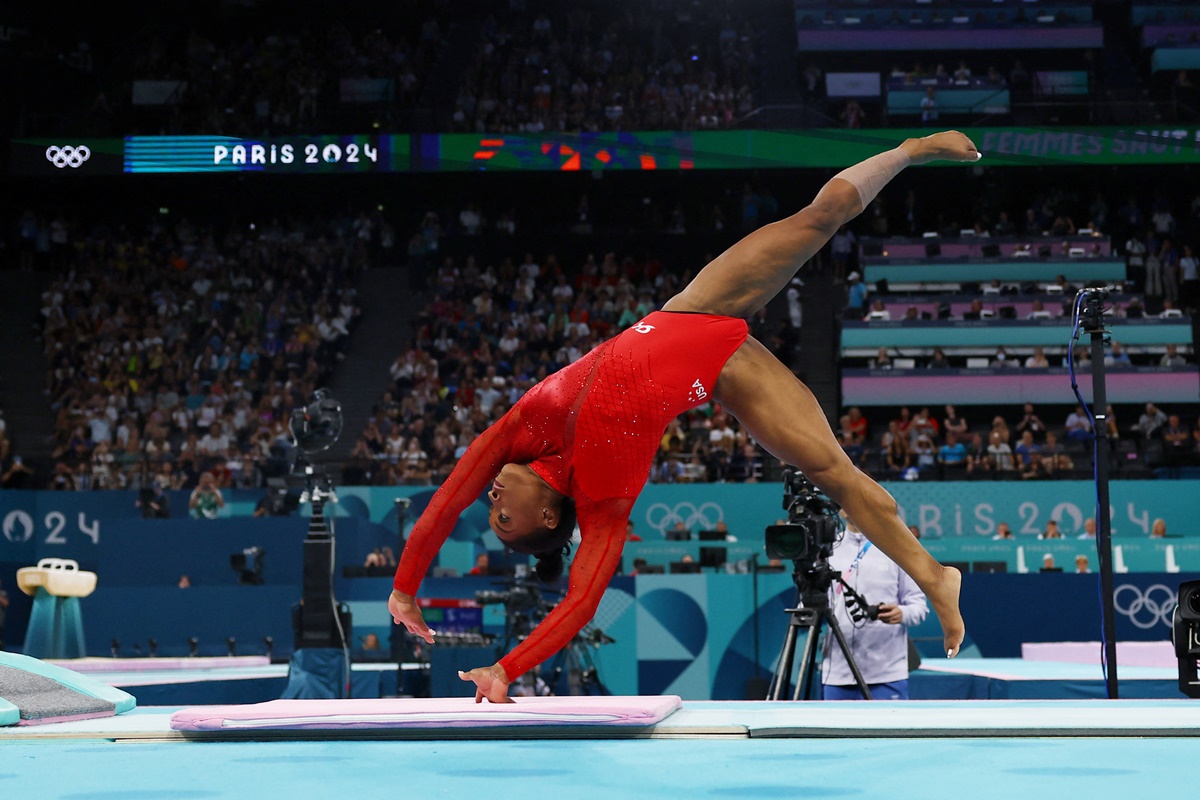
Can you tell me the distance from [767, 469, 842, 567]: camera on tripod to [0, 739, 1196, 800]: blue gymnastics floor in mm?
1858

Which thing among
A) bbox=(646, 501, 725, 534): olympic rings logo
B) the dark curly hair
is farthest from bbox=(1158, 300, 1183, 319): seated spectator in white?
the dark curly hair

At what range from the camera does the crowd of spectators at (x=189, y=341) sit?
44.4 feet

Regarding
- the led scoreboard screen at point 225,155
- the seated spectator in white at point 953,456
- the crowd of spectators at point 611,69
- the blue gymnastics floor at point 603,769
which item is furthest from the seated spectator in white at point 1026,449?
the blue gymnastics floor at point 603,769

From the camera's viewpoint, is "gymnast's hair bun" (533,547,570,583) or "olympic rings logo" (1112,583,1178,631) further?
"olympic rings logo" (1112,583,1178,631)

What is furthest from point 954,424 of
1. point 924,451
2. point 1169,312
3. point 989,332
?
point 1169,312

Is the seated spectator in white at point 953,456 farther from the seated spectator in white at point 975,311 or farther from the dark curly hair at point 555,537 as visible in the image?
the dark curly hair at point 555,537

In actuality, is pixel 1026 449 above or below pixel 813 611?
above

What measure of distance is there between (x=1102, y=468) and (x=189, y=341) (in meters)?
14.7

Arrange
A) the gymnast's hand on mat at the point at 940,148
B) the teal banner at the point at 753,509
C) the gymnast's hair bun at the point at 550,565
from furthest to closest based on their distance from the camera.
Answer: the teal banner at the point at 753,509, the gymnast's hand on mat at the point at 940,148, the gymnast's hair bun at the point at 550,565

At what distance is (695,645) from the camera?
8602 millimetres

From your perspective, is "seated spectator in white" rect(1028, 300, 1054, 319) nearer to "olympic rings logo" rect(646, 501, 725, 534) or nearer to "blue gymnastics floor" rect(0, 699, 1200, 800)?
"olympic rings logo" rect(646, 501, 725, 534)

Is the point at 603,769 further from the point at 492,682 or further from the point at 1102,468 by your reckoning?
the point at 1102,468

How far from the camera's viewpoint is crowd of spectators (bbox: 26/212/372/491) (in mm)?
13539

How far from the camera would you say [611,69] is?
64.2 feet
